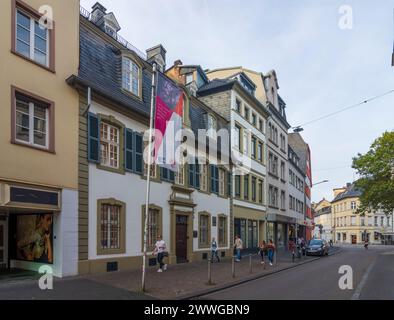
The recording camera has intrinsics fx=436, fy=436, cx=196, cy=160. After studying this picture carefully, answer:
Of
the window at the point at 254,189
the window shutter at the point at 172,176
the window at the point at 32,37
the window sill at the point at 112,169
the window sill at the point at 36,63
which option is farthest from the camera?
the window at the point at 254,189

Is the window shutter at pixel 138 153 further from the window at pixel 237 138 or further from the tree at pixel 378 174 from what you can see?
the tree at pixel 378 174

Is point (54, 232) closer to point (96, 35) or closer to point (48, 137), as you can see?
point (48, 137)

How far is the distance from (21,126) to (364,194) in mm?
36503

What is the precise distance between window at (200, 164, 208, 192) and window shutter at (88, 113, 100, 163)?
10.5 m

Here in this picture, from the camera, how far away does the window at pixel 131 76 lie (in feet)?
62.6

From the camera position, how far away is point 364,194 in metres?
42.6

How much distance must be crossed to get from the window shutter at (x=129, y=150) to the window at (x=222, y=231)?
11.3 metres

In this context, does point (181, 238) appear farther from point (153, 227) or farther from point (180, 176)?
point (180, 176)

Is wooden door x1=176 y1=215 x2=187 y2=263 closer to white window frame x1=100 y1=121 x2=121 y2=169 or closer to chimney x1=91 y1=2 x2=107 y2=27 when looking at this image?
white window frame x1=100 y1=121 x2=121 y2=169

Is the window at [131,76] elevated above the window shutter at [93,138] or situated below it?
above

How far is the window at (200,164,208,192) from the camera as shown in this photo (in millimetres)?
26406

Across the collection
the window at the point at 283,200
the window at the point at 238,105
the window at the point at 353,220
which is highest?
the window at the point at 238,105

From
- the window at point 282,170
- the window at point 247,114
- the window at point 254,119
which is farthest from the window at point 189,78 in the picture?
the window at point 282,170
